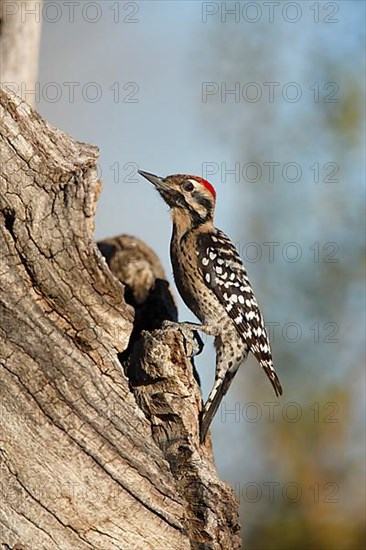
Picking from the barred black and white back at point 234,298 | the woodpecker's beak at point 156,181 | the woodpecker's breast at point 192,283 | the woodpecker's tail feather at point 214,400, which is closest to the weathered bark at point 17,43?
the woodpecker's beak at point 156,181

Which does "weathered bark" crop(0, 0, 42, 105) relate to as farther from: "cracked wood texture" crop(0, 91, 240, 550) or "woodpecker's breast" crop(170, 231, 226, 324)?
"cracked wood texture" crop(0, 91, 240, 550)

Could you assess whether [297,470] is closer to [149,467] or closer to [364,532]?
[364,532]

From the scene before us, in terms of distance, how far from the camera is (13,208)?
392 cm

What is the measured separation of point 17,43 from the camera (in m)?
5.75

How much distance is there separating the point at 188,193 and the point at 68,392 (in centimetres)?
205

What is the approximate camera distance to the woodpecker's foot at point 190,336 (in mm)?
4504

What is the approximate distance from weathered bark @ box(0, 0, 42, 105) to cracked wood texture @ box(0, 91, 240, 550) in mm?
1759

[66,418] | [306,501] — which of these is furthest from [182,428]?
[306,501]

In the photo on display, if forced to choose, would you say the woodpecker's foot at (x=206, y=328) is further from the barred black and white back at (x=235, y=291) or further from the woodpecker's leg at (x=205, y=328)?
the barred black and white back at (x=235, y=291)

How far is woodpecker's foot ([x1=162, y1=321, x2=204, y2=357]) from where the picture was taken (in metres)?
4.50

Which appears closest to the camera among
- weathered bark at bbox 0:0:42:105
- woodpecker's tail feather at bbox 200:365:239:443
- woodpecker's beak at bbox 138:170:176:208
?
woodpecker's tail feather at bbox 200:365:239:443

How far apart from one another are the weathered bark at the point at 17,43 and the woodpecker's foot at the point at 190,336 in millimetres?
1826

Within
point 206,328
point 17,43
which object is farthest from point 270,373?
point 17,43

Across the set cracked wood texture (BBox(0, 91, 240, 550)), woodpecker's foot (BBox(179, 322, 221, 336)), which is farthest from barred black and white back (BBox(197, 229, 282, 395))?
cracked wood texture (BBox(0, 91, 240, 550))
